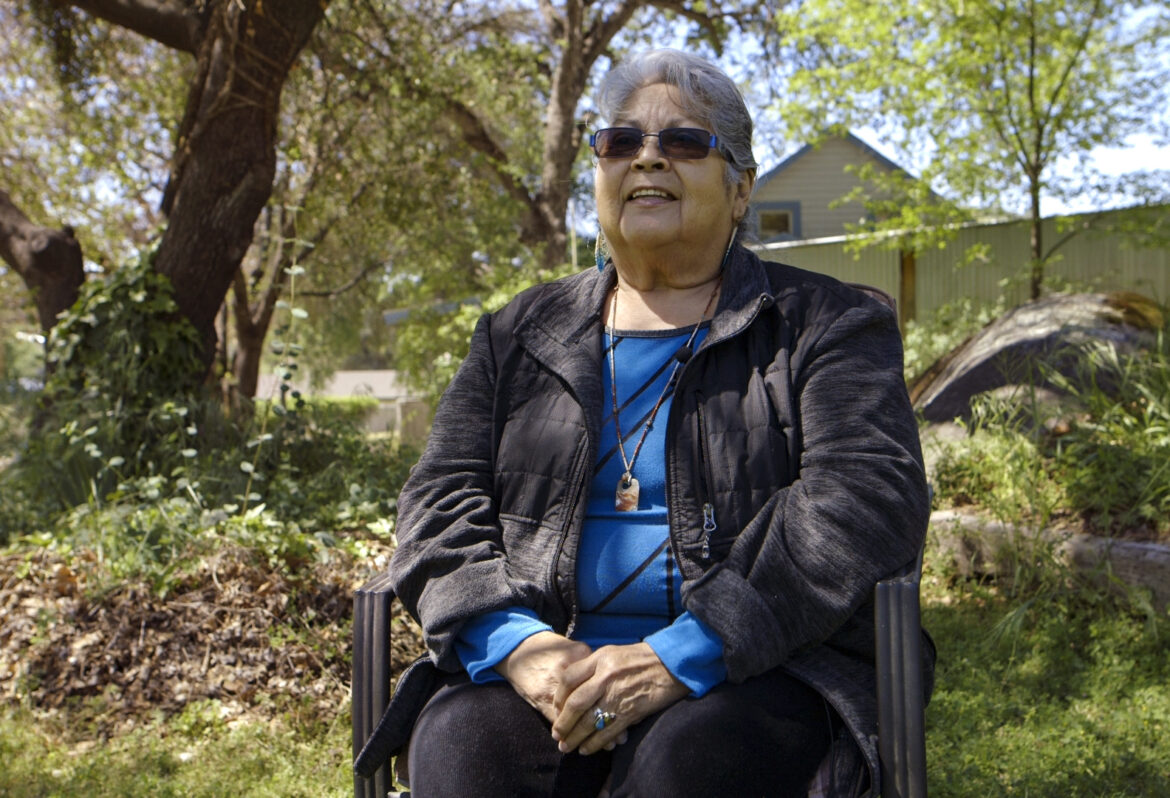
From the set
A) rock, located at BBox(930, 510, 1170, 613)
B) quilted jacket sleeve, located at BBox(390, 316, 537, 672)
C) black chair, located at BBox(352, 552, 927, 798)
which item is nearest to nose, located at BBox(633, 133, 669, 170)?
quilted jacket sleeve, located at BBox(390, 316, 537, 672)

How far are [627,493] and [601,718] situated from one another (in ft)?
1.65

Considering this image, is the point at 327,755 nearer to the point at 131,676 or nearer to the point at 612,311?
the point at 131,676

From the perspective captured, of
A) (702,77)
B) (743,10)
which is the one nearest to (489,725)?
(702,77)

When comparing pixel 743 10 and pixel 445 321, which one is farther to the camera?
pixel 445 321

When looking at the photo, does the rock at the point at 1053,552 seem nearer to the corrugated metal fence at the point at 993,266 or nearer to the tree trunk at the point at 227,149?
the tree trunk at the point at 227,149

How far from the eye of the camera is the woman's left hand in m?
1.84

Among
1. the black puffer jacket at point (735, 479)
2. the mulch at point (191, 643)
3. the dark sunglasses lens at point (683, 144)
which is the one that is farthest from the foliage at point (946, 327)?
the black puffer jacket at point (735, 479)

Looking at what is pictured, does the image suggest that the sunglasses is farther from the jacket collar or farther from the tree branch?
the tree branch

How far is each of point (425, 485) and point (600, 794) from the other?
0.77m

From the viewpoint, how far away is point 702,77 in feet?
7.70

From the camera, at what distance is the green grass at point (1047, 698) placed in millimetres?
2916

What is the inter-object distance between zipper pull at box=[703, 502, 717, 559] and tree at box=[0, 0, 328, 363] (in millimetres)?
4629

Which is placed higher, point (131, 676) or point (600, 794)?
point (600, 794)

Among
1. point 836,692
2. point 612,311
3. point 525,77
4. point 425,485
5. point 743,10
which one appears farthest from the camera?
point 525,77
